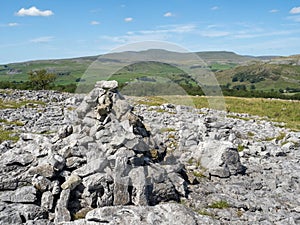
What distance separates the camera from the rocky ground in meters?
13.8

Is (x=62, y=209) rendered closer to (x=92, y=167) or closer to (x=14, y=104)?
(x=92, y=167)

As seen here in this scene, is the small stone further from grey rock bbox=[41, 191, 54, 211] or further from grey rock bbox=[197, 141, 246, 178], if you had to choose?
grey rock bbox=[197, 141, 246, 178]

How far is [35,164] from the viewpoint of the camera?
16.4m

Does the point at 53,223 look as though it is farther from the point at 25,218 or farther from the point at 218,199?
the point at 218,199

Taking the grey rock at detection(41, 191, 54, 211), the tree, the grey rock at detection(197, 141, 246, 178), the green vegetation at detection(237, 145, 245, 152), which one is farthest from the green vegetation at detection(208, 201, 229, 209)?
the tree

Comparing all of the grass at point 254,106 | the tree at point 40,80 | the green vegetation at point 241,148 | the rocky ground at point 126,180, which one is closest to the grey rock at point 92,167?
the rocky ground at point 126,180

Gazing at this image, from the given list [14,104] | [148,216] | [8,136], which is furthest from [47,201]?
[14,104]

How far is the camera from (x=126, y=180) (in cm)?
1499

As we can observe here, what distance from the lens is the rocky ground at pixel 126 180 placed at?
1380 centimetres

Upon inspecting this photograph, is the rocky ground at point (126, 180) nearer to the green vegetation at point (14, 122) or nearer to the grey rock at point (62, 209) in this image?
the grey rock at point (62, 209)

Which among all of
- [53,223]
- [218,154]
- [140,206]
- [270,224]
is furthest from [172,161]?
[53,223]

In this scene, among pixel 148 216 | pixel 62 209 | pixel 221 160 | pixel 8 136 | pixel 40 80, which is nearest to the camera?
pixel 148 216

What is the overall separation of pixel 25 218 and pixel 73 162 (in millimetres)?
3855

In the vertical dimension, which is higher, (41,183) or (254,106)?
(41,183)
